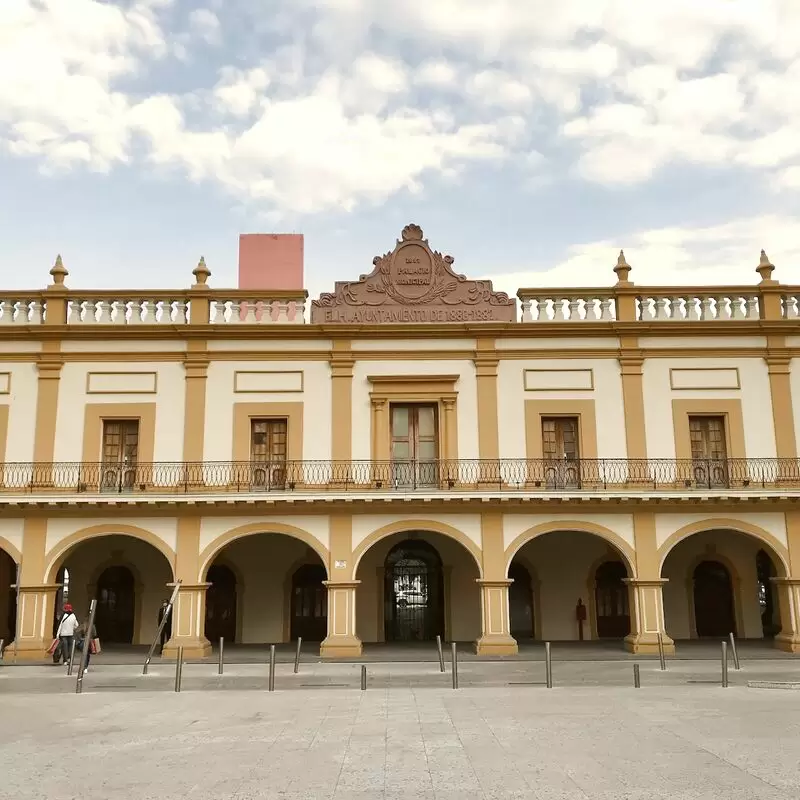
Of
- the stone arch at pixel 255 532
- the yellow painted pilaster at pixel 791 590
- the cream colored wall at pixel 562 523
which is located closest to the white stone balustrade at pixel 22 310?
the stone arch at pixel 255 532

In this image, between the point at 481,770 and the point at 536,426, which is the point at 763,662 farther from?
the point at 481,770

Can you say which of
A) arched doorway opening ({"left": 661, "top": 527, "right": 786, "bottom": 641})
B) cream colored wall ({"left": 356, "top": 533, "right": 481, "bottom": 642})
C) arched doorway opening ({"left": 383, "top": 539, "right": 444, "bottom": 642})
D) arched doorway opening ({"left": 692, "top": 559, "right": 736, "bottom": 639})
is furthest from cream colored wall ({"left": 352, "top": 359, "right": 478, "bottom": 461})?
arched doorway opening ({"left": 692, "top": 559, "right": 736, "bottom": 639})

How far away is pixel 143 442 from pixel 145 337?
8.08 ft

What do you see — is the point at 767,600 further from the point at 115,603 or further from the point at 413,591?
the point at 115,603

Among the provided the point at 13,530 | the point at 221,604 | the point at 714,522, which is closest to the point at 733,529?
the point at 714,522

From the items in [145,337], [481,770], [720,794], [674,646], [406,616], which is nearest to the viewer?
[720,794]

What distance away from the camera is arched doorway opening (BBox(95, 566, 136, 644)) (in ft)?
69.1

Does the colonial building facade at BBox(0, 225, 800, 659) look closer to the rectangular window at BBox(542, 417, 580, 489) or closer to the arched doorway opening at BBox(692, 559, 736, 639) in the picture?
the rectangular window at BBox(542, 417, 580, 489)

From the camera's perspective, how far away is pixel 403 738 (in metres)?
9.31

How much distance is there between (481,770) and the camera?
7820mm

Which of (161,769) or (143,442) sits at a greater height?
(143,442)

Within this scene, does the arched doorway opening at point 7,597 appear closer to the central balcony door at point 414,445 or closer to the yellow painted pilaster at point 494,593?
the central balcony door at point 414,445

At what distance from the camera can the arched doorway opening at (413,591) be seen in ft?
69.1

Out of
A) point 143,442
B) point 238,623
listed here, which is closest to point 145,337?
point 143,442
